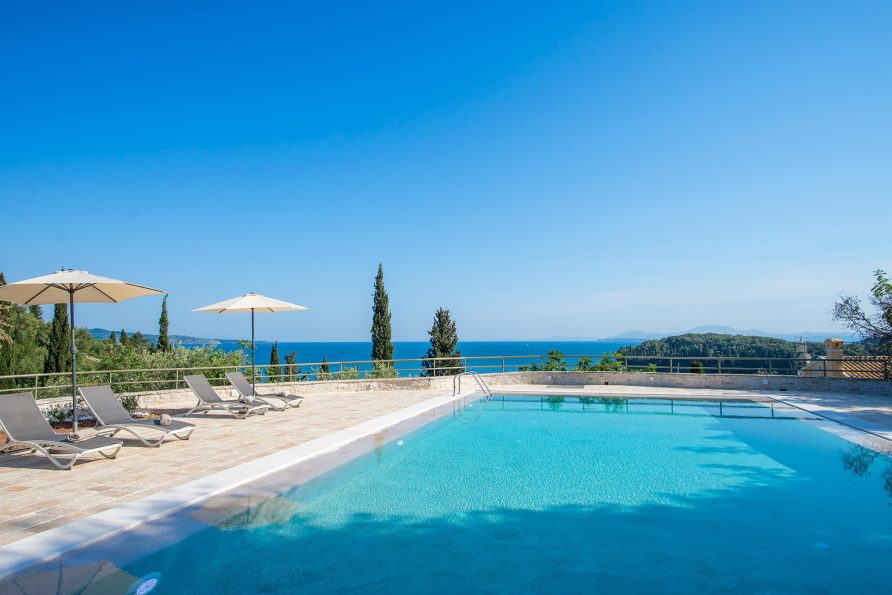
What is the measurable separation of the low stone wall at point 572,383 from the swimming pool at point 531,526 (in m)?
6.28

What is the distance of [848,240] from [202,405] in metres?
19.8

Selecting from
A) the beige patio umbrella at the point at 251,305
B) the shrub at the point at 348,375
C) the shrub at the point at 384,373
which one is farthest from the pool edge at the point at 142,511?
the shrub at the point at 384,373

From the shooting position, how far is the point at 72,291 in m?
7.83

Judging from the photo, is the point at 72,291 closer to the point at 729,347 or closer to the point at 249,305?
the point at 249,305

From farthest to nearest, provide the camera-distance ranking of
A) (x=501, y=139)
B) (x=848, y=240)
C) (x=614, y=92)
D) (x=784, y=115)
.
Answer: (x=501, y=139) → (x=848, y=240) → (x=614, y=92) → (x=784, y=115)

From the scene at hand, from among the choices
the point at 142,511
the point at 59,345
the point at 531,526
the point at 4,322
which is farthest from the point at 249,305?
the point at 59,345

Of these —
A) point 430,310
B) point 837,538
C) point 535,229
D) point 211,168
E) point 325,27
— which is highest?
point 325,27

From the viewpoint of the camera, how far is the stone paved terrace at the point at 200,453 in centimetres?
493

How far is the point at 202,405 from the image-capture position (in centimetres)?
1026

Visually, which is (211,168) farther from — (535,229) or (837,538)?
(837,538)

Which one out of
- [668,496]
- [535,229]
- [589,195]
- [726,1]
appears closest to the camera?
[668,496]

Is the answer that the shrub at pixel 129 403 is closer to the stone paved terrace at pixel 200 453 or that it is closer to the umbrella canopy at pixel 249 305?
the stone paved terrace at pixel 200 453

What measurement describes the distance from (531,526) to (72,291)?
24.0 feet

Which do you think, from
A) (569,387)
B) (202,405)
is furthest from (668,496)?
(569,387)
